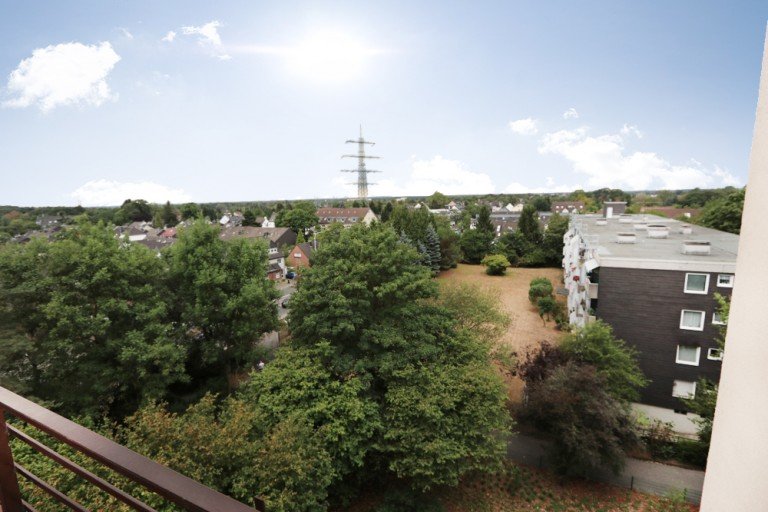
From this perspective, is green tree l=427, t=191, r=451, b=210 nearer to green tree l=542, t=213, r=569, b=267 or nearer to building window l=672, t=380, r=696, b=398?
green tree l=542, t=213, r=569, b=267

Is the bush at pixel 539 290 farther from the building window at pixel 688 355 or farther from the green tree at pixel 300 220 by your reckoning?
the green tree at pixel 300 220

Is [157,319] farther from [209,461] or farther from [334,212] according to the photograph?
[334,212]

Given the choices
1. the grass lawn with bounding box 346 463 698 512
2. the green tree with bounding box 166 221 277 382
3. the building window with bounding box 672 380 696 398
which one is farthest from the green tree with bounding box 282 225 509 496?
the building window with bounding box 672 380 696 398

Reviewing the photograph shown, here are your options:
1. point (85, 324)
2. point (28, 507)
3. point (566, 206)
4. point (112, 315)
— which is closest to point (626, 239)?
point (28, 507)

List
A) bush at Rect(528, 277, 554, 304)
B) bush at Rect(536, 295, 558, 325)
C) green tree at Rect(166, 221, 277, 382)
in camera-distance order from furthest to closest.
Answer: bush at Rect(528, 277, 554, 304), bush at Rect(536, 295, 558, 325), green tree at Rect(166, 221, 277, 382)

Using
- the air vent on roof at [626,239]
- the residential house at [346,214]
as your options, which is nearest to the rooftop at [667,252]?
the air vent on roof at [626,239]
